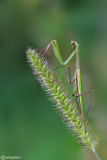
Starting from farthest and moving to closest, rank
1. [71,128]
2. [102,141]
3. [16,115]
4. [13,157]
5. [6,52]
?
[6,52] < [16,115] < [102,141] < [13,157] < [71,128]

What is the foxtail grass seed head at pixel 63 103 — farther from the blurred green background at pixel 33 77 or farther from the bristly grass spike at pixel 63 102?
the blurred green background at pixel 33 77

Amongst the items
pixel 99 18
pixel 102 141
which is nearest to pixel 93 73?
pixel 99 18

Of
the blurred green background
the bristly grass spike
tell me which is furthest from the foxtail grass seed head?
the blurred green background

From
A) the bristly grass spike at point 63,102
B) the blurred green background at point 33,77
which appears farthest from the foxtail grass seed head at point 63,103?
the blurred green background at point 33,77

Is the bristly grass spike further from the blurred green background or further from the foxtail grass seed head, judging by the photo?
the blurred green background

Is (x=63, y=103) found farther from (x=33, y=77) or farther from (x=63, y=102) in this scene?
(x=33, y=77)

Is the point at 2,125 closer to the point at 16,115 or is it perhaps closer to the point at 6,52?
the point at 16,115
